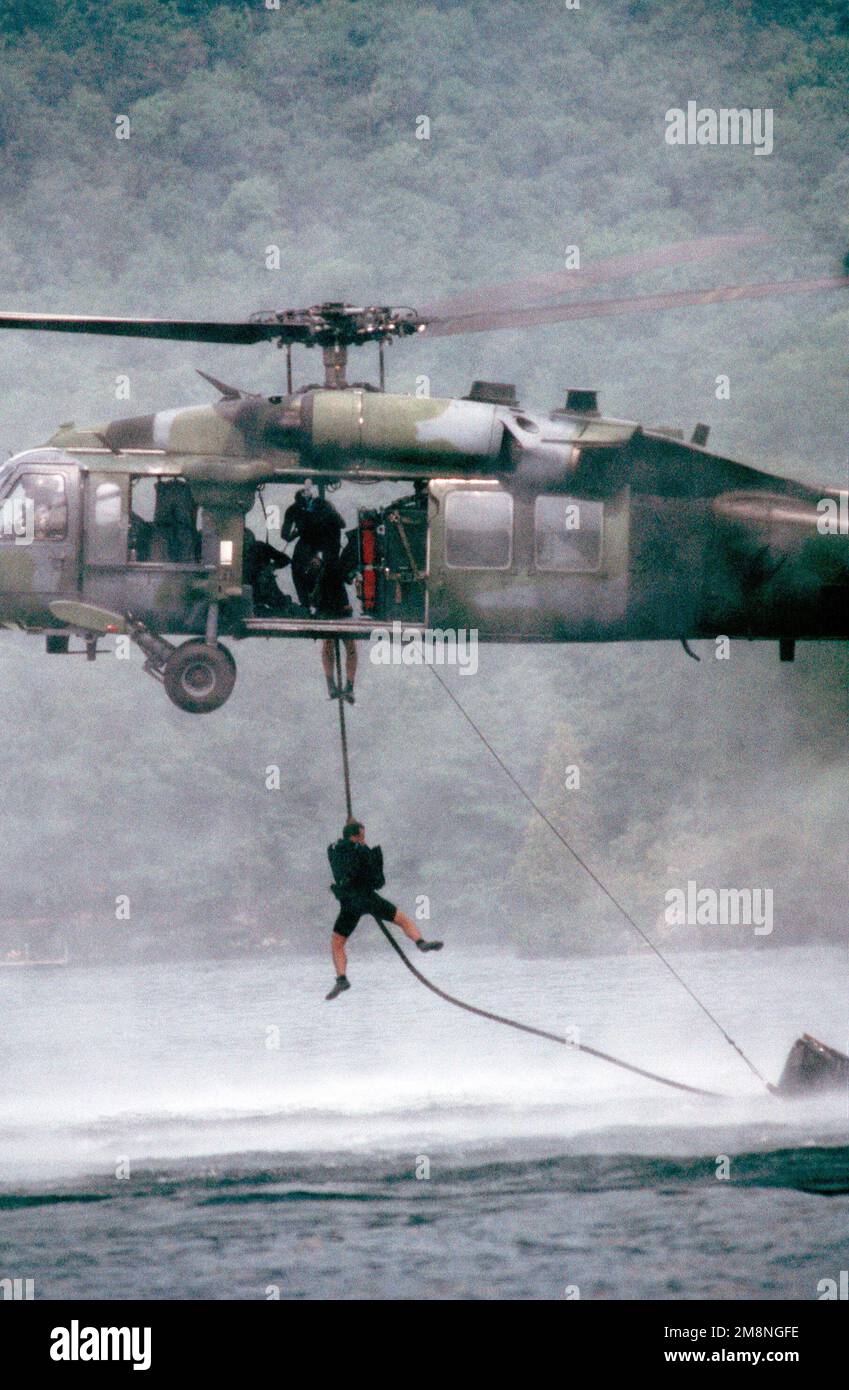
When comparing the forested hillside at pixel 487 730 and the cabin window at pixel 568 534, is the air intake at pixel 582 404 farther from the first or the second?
the forested hillside at pixel 487 730

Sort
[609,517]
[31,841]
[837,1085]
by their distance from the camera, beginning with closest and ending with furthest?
[609,517] < [837,1085] < [31,841]

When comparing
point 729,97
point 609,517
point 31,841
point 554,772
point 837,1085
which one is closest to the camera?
point 609,517

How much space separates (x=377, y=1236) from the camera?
2175 centimetres

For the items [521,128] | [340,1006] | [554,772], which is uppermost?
[521,128]

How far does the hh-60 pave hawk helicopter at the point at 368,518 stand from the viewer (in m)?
21.2

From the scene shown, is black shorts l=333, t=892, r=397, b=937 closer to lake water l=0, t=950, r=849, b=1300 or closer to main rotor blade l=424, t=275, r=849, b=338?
lake water l=0, t=950, r=849, b=1300

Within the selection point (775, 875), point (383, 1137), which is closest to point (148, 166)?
point (775, 875)

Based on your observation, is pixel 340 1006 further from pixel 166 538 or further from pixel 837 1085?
pixel 166 538

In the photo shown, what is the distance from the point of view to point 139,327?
19266 mm

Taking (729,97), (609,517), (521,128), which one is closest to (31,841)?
(609,517)

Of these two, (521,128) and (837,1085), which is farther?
(521,128)

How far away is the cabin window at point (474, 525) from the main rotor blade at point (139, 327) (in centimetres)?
267
